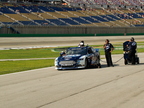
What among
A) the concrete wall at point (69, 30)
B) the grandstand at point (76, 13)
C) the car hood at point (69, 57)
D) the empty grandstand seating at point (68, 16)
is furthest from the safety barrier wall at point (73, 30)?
the car hood at point (69, 57)

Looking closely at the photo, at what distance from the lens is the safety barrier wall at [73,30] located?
213ft

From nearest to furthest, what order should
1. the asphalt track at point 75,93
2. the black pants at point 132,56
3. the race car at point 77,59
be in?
the asphalt track at point 75,93 < the race car at point 77,59 < the black pants at point 132,56

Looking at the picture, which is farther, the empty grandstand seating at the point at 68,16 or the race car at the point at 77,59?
the empty grandstand seating at the point at 68,16

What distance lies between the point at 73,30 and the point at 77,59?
58.1 meters

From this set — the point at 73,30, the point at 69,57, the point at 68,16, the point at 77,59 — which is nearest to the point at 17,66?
the point at 69,57

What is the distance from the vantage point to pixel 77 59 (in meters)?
16.4

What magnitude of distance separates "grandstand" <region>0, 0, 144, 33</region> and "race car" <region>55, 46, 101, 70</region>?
153ft

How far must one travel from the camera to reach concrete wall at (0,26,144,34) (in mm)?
64562

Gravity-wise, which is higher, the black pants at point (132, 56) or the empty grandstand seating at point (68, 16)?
the empty grandstand seating at point (68, 16)

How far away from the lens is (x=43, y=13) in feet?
256

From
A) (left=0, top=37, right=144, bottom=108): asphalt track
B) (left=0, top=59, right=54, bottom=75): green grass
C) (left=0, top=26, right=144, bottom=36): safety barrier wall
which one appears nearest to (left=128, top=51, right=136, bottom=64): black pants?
(left=0, top=59, right=54, bottom=75): green grass

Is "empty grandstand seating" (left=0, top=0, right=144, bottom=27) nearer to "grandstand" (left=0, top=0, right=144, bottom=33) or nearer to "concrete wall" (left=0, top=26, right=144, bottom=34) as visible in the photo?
"grandstand" (left=0, top=0, right=144, bottom=33)

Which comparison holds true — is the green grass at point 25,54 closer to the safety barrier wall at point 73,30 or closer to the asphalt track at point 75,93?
the asphalt track at point 75,93

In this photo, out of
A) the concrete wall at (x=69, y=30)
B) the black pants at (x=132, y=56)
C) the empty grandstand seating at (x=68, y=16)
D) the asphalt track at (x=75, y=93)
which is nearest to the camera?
the asphalt track at (x=75, y=93)
